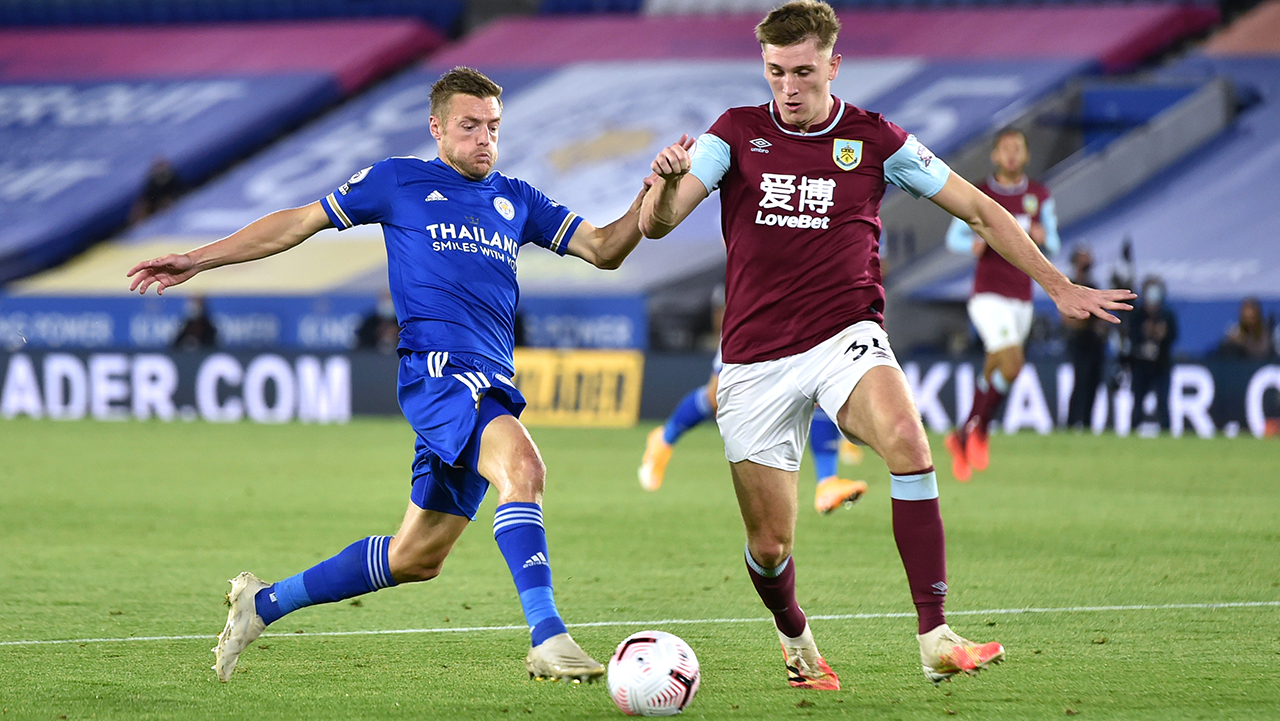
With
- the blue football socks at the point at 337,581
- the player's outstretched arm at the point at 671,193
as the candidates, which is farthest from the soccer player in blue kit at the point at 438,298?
the player's outstretched arm at the point at 671,193

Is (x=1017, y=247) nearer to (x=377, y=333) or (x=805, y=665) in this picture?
(x=805, y=665)

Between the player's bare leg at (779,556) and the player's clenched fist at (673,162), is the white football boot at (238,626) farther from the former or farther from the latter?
the player's clenched fist at (673,162)

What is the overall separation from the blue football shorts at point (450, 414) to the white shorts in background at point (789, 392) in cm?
73

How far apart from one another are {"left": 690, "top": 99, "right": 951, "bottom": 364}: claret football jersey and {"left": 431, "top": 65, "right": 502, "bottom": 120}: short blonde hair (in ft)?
2.39

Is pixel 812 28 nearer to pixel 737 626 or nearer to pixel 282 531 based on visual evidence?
pixel 737 626

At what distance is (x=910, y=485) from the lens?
526 centimetres

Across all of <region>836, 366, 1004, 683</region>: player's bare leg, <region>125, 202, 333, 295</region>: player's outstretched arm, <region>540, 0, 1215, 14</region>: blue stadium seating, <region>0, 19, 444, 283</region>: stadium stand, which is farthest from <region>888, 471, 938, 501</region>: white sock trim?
<region>0, 19, 444, 283</region>: stadium stand

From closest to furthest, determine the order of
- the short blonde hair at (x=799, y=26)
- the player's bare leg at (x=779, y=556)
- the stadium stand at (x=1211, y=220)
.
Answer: the short blonde hair at (x=799, y=26) < the player's bare leg at (x=779, y=556) < the stadium stand at (x=1211, y=220)

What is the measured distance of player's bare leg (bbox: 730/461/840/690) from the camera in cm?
548

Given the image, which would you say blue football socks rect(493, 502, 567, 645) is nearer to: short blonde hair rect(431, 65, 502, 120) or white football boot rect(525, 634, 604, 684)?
white football boot rect(525, 634, 604, 684)

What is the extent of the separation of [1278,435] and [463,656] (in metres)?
12.7

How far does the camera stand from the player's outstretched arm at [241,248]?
550 cm

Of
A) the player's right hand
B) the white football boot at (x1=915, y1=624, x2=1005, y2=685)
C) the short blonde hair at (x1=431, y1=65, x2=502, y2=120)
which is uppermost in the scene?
the short blonde hair at (x1=431, y1=65, x2=502, y2=120)

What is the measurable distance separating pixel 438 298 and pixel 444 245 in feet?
0.60
